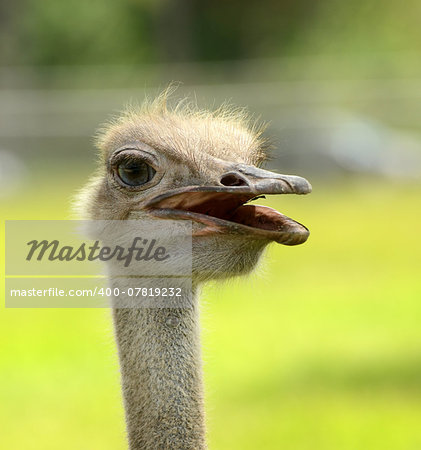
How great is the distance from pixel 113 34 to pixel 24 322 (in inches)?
706

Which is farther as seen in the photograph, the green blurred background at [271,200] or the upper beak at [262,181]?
the green blurred background at [271,200]

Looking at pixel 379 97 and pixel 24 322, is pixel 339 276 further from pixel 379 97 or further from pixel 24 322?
pixel 379 97

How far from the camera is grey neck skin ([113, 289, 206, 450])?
3.04m

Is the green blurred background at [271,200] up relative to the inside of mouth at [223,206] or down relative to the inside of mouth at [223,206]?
up

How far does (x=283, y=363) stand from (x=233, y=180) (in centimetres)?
737

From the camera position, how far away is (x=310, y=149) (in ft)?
67.3

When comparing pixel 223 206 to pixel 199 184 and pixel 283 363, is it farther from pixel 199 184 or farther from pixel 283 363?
pixel 283 363

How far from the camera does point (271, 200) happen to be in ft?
50.6

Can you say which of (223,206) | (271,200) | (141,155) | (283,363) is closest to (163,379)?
(223,206)

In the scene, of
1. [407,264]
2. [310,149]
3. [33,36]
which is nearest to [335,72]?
[310,149]

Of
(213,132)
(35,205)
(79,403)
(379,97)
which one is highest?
(379,97)

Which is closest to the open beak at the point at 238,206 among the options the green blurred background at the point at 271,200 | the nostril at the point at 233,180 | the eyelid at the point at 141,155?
the nostril at the point at 233,180

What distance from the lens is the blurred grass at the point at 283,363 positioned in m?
8.09

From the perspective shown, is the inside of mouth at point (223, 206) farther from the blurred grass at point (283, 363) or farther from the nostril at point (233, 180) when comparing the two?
Result: the blurred grass at point (283, 363)
